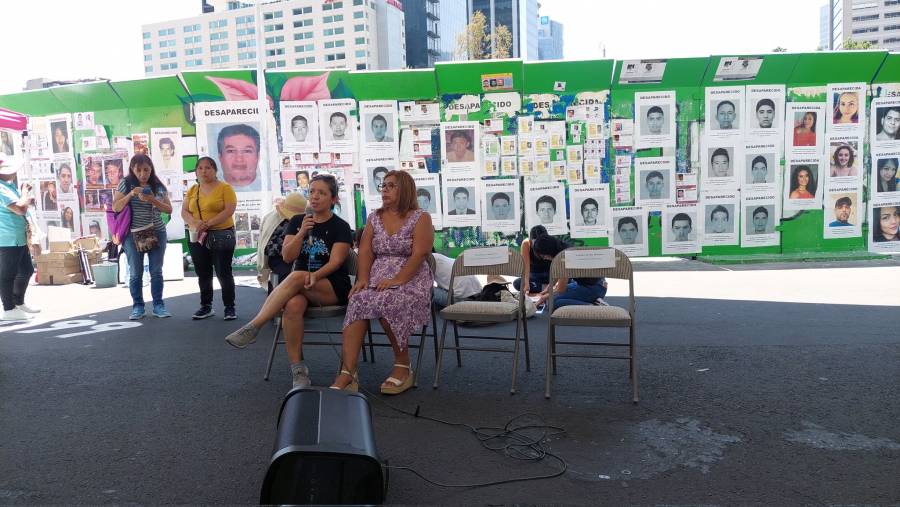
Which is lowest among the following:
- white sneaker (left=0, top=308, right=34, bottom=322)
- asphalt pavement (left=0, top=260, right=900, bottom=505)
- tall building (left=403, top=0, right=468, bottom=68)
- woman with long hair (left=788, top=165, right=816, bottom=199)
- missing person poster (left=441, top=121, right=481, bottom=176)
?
asphalt pavement (left=0, top=260, right=900, bottom=505)

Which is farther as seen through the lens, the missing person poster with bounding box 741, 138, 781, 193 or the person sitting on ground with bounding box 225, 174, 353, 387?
the missing person poster with bounding box 741, 138, 781, 193

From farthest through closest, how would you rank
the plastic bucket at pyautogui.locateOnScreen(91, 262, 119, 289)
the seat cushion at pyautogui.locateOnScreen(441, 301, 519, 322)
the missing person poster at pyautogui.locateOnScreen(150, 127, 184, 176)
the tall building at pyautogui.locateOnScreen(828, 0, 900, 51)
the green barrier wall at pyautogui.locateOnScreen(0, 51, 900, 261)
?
the tall building at pyautogui.locateOnScreen(828, 0, 900, 51) → the missing person poster at pyautogui.locateOnScreen(150, 127, 184, 176) → the green barrier wall at pyautogui.locateOnScreen(0, 51, 900, 261) → the plastic bucket at pyautogui.locateOnScreen(91, 262, 119, 289) → the seat cushion at pyautogui.locateOnScreen(441, 301, 519, 322)

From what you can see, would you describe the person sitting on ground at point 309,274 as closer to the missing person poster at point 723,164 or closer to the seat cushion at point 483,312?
the seat cushion at point 483,312

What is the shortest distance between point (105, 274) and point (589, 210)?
721 cm

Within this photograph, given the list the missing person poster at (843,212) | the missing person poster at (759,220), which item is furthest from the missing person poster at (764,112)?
the missing person poster at (843,212)

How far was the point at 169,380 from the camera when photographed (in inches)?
199

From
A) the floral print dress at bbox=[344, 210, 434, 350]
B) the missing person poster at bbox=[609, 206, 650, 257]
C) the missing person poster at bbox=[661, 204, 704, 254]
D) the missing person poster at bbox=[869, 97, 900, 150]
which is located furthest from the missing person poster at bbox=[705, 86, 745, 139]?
the floral print dress at bbox=[344, 210, 434, 350]

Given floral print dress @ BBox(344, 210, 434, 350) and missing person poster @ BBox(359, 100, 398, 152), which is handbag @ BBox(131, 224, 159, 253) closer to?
floral print dress @ BBox(344, 210, 434, 350)

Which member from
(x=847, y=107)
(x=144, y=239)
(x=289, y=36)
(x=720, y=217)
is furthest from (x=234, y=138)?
(x=289, y=36)

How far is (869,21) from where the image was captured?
192 m

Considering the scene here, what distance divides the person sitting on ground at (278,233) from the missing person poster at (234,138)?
4.84 m

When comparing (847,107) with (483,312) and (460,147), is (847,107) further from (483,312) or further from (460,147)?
(483,312)

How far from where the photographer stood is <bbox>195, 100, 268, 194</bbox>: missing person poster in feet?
37.5

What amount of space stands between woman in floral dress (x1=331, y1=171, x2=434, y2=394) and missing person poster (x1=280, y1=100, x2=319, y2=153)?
6.59 metres
